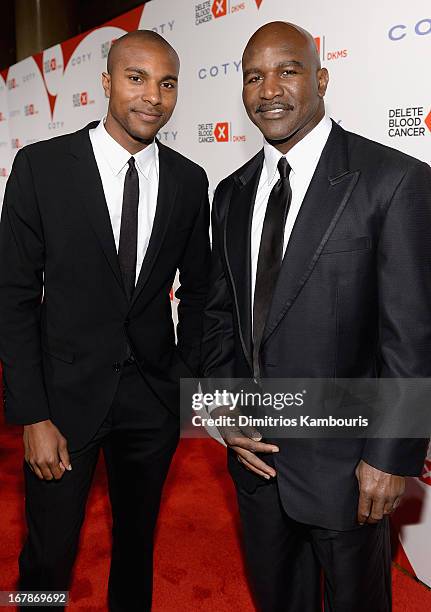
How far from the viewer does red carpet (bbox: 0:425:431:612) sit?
2.36 meters

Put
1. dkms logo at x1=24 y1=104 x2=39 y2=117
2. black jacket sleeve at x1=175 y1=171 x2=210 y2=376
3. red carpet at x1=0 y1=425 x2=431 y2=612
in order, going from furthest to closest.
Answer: dkms logo at x1=24 y1=104 x2=39 y2=117, red carpet at x1=0 y1=425 x2=431 y2=612, black jacket sleeve at x1=175 y1=171 x2=210 y2=376

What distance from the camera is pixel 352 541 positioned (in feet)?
5.15

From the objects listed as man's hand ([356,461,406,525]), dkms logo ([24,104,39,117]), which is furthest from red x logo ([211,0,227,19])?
dkms logo ([24,104,39,117])

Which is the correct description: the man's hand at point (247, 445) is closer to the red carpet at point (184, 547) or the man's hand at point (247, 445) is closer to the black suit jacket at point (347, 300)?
the black suit jacket at point (347, 300)

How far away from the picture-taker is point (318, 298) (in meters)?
1.49

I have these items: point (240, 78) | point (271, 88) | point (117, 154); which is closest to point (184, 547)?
point (117, 154)

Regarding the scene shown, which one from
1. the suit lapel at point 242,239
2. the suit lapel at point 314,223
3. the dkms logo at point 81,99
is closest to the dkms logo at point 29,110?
the dkms logo at point 81,99

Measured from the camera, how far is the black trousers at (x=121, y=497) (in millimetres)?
1822

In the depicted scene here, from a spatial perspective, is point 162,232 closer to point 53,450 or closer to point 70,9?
point 53,450

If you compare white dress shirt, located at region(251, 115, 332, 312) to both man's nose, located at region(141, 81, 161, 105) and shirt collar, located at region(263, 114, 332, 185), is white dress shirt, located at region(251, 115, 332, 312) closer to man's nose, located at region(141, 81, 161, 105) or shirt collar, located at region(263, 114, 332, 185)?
shirt collar, located at region(263, 114, 332, 185)

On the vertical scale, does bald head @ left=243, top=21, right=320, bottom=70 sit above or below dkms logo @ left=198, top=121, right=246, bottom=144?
below

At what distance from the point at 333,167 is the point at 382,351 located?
0.48m

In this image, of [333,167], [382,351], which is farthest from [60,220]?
[382,351]

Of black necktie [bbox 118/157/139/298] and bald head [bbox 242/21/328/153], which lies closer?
bald head [bbox 242/21/328/153]
